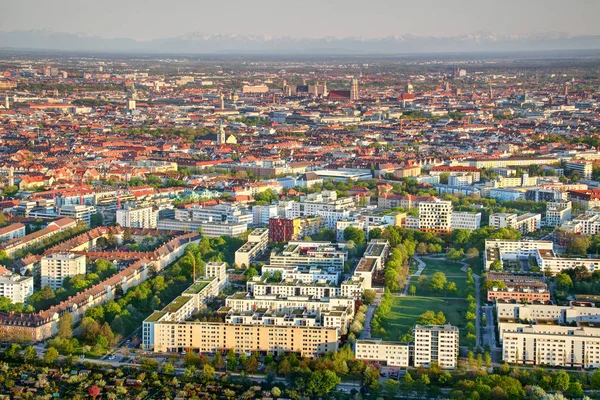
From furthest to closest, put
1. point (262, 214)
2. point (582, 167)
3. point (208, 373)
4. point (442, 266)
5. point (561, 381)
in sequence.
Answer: point (582, 167)
point (262, 214)
point (442, 266)
point (208, 373)
point (561, 381)

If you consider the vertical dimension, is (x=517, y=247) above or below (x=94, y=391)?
above

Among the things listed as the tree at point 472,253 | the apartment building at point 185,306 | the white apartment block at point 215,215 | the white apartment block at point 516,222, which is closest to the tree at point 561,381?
the apartment building at point 185,306

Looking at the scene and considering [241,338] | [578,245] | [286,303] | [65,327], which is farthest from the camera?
[578,245]

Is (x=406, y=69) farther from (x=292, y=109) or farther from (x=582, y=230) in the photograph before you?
(x=582, y=230)

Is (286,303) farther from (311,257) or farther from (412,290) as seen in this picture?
(311,257)

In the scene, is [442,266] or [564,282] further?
[442,266]

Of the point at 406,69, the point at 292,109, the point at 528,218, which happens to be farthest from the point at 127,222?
the point at 406,69

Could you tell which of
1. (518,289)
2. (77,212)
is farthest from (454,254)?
(77,212)

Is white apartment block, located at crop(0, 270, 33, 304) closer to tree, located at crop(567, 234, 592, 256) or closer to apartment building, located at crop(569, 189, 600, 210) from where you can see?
tree, located at crop(567, 234, 592, 256)
